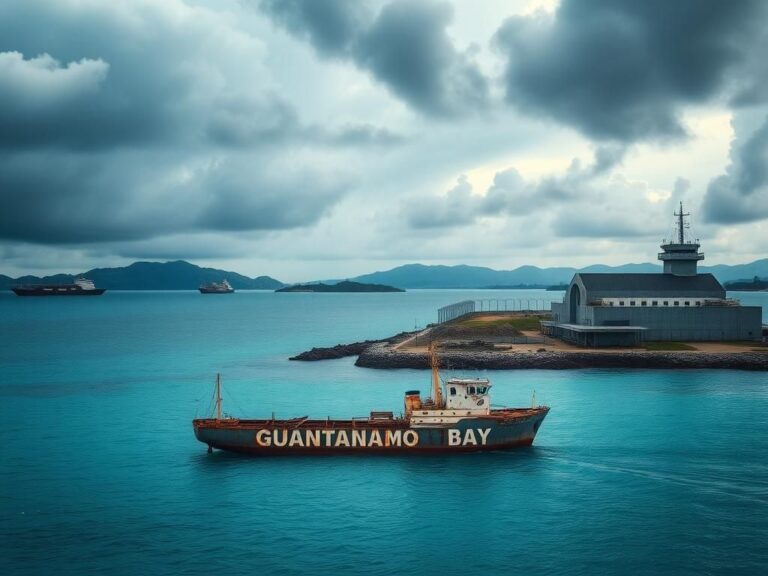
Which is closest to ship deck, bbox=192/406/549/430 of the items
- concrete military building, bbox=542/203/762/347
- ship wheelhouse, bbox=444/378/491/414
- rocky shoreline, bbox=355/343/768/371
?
ship wheelhouse, bbox=444/378/491/414

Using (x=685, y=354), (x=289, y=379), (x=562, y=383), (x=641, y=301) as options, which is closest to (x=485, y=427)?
(x=562, y=383)

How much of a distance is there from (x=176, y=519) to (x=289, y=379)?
46.1 meters

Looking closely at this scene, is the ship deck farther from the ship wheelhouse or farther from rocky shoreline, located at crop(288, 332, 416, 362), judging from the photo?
rocky shoreline, located at crop(288, 332, 416, 362)

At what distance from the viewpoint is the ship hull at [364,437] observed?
45062 millimetres

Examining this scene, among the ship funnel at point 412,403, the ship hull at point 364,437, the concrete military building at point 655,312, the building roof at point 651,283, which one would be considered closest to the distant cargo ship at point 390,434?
the ship hull at point 364,437

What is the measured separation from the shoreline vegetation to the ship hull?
3871 centimetres

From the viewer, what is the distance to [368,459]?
4466 cm

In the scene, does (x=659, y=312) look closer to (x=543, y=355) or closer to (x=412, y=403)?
(x=543, y=355)

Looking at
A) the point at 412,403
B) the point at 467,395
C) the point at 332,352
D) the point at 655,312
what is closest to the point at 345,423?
the point at 412,403

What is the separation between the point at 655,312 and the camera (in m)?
95.2

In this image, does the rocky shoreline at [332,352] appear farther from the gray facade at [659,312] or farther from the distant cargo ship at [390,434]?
A: the distant cargo ship at [390,434]

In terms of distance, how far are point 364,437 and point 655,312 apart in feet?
214

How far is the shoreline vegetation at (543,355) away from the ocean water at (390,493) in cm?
1254

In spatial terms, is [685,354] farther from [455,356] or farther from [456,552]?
[456,552]
